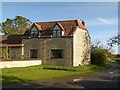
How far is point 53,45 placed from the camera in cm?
4053

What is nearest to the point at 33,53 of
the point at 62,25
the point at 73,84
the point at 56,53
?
the point at 56,53

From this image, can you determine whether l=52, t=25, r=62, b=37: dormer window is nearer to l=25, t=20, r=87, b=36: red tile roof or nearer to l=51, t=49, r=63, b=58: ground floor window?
l=25, t=20, r=87, b=36: red tile roof

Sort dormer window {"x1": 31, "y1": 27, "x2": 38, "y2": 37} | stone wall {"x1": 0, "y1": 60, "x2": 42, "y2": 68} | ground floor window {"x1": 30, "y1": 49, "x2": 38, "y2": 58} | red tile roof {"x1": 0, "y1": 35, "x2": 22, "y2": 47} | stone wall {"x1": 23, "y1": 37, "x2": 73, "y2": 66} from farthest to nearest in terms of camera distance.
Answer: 1. red tile roof {"x1": 0, "y1": 35, "x2": 22, "y2": 47}
2. dormer window {"x1": 31, "y1": 27, "x2": 38, "y2": 37}
3. ground floor window {"x1": 30, "y1": 49, "x2": 38, "y2": 58}
4. stone wall {"x1": 23, "y1": 37, "x2": 73, "y2": 66}
5. stone wall {"x1": 0, "y1": 60, "x2": 42, "y2": 68}

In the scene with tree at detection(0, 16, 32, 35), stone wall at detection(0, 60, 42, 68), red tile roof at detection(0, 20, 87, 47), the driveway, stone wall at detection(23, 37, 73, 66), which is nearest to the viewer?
the driveway

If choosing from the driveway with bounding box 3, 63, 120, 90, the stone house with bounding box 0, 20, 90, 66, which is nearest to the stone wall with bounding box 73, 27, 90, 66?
the stone house with bounding box 0, 20, 90, 66

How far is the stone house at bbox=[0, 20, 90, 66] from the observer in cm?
3966

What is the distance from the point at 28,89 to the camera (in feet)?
55.9

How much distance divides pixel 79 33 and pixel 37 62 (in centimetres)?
892

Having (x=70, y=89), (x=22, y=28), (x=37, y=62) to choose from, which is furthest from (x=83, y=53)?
(x=22, y=28)

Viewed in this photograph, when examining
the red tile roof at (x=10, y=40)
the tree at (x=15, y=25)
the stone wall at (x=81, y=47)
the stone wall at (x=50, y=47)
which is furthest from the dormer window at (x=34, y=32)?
the tree at (x=15, y=25)

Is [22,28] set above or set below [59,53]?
above

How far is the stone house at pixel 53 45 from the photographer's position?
3966cm

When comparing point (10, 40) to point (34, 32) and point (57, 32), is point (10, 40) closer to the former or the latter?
point (34, 32)

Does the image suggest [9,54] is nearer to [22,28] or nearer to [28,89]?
[28,89]
